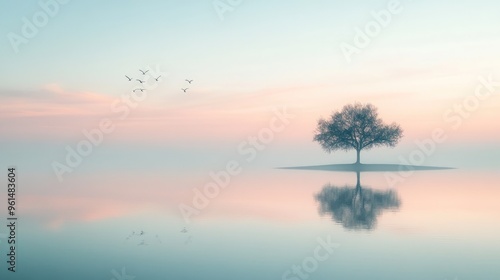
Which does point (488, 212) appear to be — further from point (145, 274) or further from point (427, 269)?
point (145, 274)

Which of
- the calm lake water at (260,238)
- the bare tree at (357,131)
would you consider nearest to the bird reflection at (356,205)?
the calm lake water at (260,238)

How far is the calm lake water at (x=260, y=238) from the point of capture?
57.3 feet

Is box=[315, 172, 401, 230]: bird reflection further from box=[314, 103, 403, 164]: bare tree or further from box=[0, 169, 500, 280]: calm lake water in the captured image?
box=[314, 103, 403, 164]: bare tree

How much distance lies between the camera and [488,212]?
31656 millimetres

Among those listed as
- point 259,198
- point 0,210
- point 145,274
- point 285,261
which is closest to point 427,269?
point 285,261

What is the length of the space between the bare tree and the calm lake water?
5516 cm

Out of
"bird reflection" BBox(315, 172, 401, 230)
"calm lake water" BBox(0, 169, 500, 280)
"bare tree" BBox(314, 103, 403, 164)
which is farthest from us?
"bare tree" BBox(314, 103, 403, 164)

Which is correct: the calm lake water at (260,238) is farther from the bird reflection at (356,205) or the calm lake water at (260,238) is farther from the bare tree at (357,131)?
the bare tree at (357,131)

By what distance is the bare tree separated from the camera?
94.9 meters

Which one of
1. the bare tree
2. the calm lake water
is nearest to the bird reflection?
the calm lake water

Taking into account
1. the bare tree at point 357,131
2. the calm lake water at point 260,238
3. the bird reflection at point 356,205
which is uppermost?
the bare tree at point 357,131

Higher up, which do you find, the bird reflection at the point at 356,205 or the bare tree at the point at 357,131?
the bare tree at the point at 357,131

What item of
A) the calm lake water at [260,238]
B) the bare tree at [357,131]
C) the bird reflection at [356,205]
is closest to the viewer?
the calm lake water at [260,238]

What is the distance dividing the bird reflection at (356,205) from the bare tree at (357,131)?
5112cm
